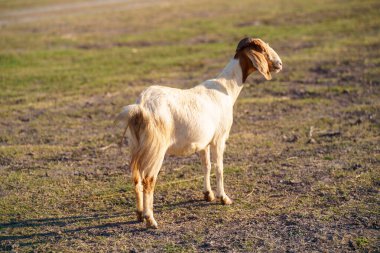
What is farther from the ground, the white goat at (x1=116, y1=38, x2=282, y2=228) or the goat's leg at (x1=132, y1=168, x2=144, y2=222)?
the white goat at (x1=116, y1=38, x2=282, y2=228)

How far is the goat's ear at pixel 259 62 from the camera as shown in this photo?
6965 mm

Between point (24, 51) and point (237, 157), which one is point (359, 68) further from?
point (24, 51)

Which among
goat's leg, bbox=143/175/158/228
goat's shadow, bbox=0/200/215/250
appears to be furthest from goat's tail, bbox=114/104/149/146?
goat's shadow, bbox=0/200/215/250

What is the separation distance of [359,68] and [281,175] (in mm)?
6664

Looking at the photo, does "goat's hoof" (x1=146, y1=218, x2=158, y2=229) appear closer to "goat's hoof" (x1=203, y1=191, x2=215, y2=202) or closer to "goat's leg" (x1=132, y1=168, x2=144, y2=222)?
"goat's leg" (x1=132, y1=168, x2=144, y2=222)

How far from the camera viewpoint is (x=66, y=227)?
649 centimetres

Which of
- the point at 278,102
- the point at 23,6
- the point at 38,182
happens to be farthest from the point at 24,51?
the point at 23,6

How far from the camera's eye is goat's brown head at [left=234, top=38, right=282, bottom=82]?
6980 millimetres

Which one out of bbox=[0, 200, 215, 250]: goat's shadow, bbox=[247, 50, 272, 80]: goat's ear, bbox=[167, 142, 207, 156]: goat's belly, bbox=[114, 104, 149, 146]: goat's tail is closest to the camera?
bbox=[114, 104, 149, 146]: goat's tail

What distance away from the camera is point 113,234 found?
6.27 metres

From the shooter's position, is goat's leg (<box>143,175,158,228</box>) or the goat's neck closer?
goat's leg (<box>143,175,158,228</box>)

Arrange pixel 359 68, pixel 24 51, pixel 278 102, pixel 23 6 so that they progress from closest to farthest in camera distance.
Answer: pixel 278 102, pixel 359 68, pixel 24 51, pixel 23 6

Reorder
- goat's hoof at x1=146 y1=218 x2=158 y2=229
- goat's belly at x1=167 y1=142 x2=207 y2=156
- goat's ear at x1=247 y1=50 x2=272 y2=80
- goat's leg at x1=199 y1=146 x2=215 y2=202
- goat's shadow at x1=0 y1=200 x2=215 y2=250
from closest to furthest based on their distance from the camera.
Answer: goat's shadow at x1=0 y1=200 x2=215 y2=250, goat's hoof at x1=146 y1=218 x2=158 y2=229, goat's belly at x1=167 y1=142 x2=207 y2=156, goat's ear at x1=247 y1=50 x2=272 y2=80, goat's leg at x1=199 y1=146 x2=215 y2=202

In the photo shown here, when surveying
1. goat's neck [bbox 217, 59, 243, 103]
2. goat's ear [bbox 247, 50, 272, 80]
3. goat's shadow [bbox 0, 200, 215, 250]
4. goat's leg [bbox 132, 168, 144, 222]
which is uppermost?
goat's ear [bbox 247, 50, 272, 80]
